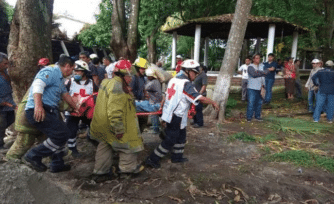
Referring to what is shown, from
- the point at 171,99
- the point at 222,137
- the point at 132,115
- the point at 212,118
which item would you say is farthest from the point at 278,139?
the point at 132,115

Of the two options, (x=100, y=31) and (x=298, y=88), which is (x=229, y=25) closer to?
(x=298, y=88)

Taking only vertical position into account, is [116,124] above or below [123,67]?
below

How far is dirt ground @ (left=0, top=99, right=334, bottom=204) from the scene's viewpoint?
10.7 feet

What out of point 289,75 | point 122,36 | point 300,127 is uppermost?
point 122,36

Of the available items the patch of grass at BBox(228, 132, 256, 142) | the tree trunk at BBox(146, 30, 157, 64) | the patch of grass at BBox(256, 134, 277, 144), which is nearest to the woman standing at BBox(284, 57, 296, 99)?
the patch of grass at BBox(256, 134, 277, 144)

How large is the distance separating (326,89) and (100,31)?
52.1 feet

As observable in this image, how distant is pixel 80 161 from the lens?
4.41m

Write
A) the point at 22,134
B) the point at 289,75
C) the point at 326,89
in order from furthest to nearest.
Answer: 1. the point at 289,75
2. the point at 326,89
3. the point at 22,134

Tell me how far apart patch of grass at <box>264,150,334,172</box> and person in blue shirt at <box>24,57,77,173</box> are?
366 cm

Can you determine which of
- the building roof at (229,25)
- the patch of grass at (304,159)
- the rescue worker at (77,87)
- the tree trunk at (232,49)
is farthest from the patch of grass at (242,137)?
the building roof at (229,25)

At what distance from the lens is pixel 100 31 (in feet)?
61.6

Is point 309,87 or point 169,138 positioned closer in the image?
point 169,138

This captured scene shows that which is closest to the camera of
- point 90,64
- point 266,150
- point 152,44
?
point 266,150

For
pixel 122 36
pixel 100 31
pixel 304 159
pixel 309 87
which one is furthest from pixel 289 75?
pixel 100 31
